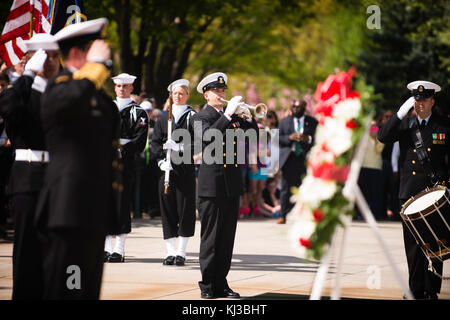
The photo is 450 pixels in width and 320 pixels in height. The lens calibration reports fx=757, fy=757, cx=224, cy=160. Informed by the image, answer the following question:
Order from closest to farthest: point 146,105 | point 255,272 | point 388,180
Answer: point 255,272 → point 146,105 → point 388,180

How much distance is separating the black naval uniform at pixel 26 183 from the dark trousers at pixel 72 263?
0.59m

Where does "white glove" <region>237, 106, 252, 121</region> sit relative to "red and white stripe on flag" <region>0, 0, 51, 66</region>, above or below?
below

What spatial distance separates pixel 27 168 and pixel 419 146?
4.35 meters

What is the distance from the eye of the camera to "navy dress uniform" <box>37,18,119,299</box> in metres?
5.18

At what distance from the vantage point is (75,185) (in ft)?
17.0

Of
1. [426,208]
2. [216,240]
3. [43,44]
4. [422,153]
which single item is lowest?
[216,240]

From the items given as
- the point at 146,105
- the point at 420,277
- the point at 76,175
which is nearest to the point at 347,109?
the point at 76,175

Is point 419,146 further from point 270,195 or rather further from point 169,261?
point 270,195

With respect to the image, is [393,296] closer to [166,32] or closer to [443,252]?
[443,252]

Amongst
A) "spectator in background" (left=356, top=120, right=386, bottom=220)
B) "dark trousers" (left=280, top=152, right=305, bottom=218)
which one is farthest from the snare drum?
"spectator in background" (left=356, top=120, right=386, bottom=220)

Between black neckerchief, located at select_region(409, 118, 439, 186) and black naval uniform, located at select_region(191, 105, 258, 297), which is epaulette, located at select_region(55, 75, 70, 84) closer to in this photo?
black naval uniform, located at select_region(191, 105, 258, 297)

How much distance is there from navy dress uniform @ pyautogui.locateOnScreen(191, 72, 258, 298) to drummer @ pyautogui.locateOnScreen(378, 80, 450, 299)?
1.80 meters

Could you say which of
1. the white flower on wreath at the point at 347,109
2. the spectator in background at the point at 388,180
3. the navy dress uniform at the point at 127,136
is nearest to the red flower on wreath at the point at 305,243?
the white flower on wreath at the point at 347,109

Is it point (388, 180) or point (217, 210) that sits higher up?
point (217, 210)
